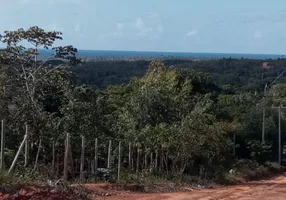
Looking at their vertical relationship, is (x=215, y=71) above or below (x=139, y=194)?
below

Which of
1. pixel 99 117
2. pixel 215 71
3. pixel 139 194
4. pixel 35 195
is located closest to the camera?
pixel 35 195

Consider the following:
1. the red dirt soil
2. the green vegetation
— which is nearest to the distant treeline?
the green vegetation

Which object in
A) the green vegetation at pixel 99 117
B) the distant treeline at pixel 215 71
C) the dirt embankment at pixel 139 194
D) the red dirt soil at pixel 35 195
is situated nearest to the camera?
the red dirt soil at pixel 35 195

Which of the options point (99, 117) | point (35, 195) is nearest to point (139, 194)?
point (99, 117)

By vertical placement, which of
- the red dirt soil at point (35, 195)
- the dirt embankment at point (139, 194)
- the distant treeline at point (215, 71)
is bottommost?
the distant treeline at point (215, 71)

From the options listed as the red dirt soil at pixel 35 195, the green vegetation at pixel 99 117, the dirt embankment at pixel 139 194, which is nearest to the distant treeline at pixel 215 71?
the green vegetation at pixel 99 117

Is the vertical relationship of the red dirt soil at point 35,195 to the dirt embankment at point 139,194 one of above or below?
above

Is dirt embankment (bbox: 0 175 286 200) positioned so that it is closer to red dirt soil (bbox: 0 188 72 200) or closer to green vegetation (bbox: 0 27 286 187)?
red dirt soil (bbox: 0 188 72 200)

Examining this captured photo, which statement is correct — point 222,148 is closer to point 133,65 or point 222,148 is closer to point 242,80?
point 242,80

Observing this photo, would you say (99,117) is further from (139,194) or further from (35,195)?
(35,195)

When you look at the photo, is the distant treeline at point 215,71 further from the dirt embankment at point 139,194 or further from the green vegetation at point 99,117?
the dirt embankment at point 139,194


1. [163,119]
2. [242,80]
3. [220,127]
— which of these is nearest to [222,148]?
[220,127]

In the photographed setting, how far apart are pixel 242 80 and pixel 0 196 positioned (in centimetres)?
9987

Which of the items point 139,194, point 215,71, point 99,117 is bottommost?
point 215,71
